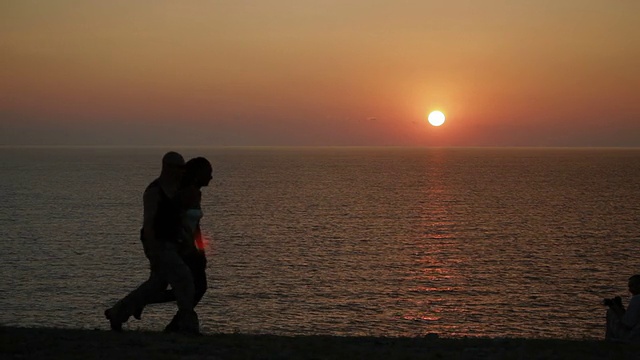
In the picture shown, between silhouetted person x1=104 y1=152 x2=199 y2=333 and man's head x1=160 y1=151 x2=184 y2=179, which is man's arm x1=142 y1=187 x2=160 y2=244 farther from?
man's head x1=160 y1=151 x2=184 y2=179

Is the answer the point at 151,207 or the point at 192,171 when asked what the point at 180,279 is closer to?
the point at 151,207

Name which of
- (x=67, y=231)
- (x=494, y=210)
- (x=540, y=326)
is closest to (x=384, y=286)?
(x=540, y=326)

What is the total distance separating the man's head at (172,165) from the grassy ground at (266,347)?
220 cm

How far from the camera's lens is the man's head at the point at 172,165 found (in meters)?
10.4

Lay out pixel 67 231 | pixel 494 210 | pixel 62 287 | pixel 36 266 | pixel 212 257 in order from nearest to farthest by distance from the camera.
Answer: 1. pixel 62 287
2. pixel 36 266
3. pixel 212 257
4. pixel 67 231
5. pixel 494 210

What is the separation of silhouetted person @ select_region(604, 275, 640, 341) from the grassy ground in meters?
1.36

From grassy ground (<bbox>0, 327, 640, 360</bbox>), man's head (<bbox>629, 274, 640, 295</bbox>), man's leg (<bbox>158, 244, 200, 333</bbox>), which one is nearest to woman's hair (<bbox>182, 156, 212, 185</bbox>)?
man's leg (<bbox>158, 244, 200, 333</bbox>)

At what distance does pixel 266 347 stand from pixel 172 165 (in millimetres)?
2680

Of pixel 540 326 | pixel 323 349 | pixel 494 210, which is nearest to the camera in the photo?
pixel 323 349

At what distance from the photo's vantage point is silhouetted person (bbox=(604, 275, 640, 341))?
41.3 ft

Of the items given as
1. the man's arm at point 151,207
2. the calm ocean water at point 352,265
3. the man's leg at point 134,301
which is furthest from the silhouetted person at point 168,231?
the calm ocean water at point 352,265

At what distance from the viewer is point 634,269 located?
49219 mm

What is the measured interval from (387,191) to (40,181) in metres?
65.4

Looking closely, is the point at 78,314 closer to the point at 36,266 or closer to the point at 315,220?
the point at 36,266
